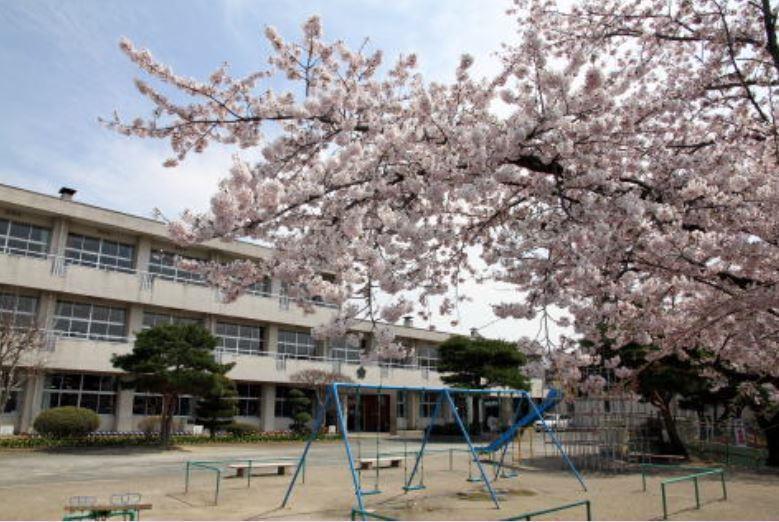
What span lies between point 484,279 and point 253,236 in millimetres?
3813

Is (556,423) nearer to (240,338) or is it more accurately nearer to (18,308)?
(240,338)

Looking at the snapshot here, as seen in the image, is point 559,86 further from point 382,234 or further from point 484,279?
point 484,279

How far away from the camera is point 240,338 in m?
33.3

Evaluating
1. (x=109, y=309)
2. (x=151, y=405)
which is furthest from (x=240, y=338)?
(x=109, y=309)

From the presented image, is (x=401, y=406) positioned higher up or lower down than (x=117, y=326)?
lower down

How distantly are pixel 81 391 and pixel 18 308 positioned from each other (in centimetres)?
441

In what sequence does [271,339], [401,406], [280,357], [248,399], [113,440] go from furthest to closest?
Answer: [401,406]
[271,339]
[280,357]
[248,399]
[113,440]

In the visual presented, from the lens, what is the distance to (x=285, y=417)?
34344 mm

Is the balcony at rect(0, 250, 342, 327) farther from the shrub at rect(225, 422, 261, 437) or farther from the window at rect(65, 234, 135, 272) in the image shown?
the shrub at rect(225, 422, 261, 437)

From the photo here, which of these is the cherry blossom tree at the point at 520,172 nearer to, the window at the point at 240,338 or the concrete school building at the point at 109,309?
the concrete school building at the point at 109,309

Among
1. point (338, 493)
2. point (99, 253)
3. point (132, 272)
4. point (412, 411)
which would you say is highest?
point (99, 253)

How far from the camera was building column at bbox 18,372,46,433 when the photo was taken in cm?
2423

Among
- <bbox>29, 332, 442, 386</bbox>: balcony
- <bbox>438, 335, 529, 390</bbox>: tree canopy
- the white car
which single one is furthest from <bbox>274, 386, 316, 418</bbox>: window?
the white car

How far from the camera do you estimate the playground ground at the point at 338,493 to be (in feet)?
35.7
